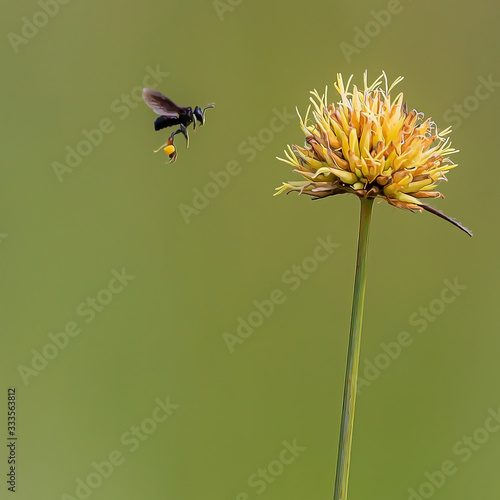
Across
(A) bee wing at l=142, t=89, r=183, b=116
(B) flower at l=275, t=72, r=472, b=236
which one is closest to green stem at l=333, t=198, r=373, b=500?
(B) flower at l=275, t=72, r=472, b=236

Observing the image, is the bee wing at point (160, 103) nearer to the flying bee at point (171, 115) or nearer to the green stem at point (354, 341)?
the flying bee at point (171, 115)

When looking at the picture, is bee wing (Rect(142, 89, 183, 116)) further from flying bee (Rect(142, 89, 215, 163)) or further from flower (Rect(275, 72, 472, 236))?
flower (Rect(275, 72, 472, 236))

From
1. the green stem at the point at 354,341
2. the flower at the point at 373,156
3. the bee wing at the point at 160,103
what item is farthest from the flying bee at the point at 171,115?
the green stem at the point at 354,341

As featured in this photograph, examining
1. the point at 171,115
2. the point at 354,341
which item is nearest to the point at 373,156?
the point at 354,341

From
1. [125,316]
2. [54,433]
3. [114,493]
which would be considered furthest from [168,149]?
[114,493]

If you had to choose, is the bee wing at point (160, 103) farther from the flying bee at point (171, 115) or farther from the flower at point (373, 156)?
the flower at point (373, 156)

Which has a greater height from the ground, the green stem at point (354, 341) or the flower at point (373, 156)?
the flower at point (373, 156)

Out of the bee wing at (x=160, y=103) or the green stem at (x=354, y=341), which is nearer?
the green stem at (x=354, y=341)
